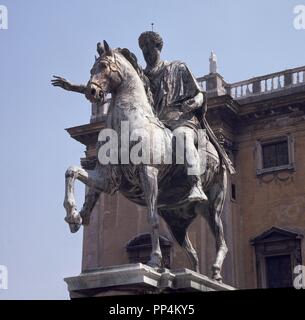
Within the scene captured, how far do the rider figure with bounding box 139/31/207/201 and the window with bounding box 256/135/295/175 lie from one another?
1931cm

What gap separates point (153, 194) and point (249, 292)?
69.7 inches

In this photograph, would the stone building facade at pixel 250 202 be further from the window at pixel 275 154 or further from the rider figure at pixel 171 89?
the rider figure at pixel 171 89

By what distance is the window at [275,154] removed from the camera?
28641 millimetres

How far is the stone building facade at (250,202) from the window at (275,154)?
38 millimetres

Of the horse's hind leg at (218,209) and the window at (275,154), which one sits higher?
the window at (275,154)

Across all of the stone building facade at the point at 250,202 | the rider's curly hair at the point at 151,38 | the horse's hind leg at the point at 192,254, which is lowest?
the horse's hind leg at the point at 192,254

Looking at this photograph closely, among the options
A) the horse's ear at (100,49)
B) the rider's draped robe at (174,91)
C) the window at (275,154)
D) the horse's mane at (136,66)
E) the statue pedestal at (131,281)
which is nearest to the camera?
the statue pedestal at (131,281)

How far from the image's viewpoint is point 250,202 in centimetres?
2923

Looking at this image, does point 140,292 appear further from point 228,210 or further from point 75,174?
point 228,210

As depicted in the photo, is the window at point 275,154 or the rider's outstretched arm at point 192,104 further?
the window at point 275,154

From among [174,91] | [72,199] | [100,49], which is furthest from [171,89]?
[72,199]

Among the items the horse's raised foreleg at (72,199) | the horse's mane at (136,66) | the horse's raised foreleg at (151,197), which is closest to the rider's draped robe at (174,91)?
the horse's mane at (136,66)

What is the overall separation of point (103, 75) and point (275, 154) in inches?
830

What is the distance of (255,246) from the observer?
92.6 feet
